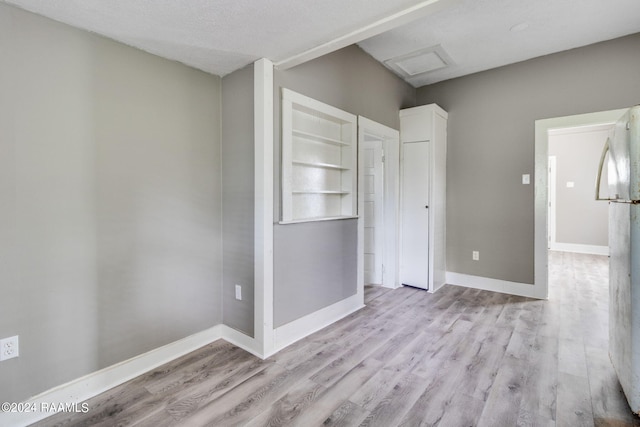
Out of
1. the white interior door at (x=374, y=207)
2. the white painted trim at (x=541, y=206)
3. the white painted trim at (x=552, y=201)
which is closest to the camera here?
the white painted trim at (x=541, y=206)

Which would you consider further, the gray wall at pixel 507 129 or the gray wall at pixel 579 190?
the gray wall at pixel 579 190

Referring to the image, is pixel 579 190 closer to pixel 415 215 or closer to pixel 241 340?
pixel 415 215

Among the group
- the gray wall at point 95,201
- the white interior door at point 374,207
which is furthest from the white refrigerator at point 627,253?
the gray wall at point 95,201

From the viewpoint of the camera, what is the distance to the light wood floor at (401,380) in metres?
1.66

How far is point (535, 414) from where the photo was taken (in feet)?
5.47

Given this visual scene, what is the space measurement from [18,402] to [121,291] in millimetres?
697

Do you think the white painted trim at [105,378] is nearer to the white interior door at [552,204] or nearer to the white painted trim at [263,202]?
the white painted trim at [263,202]

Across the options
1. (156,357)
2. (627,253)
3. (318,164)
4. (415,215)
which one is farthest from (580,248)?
(156,357)

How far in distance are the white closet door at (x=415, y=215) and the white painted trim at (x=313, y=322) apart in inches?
40.3

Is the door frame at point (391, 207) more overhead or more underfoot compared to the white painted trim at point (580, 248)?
more overhead

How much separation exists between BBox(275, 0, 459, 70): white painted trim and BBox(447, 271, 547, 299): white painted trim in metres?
3.35

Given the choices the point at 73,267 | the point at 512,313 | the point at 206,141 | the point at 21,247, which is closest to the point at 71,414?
the point at 73,267

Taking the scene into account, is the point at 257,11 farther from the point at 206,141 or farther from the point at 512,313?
the point at 512,313

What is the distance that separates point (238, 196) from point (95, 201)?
3.09ft
